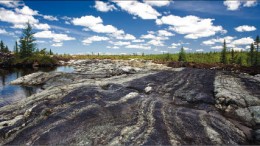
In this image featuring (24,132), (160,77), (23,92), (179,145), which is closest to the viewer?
(179,145)

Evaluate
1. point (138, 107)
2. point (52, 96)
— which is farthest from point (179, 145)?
point (52, 96)

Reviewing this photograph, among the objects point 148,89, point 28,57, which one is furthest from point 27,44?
point 148,89

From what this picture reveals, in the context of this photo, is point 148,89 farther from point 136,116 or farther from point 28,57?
point 28,57

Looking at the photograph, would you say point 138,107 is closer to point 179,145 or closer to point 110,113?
point 110,113

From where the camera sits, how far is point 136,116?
45.8ft

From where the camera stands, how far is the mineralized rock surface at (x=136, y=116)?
11.8 m

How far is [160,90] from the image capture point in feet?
67.2

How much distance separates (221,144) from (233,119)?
4.47 meters

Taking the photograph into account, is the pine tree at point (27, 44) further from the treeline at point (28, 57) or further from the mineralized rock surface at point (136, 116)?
the mineralized rock surface at point (136, 116)

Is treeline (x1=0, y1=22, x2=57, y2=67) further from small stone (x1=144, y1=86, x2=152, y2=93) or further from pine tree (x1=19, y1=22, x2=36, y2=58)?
small stone (x1=144, y1=86, x2=152, y2=93)

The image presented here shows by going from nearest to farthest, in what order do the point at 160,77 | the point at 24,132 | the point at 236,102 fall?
the point at 24,132 → the point at 236,102 → the point at 160,77

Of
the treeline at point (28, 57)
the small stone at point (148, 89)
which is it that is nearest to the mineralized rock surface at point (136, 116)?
the small stone at point (148, 89)

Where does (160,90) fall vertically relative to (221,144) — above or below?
above

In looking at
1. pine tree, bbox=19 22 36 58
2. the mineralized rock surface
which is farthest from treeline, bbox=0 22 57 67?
the mineralized rock surface
